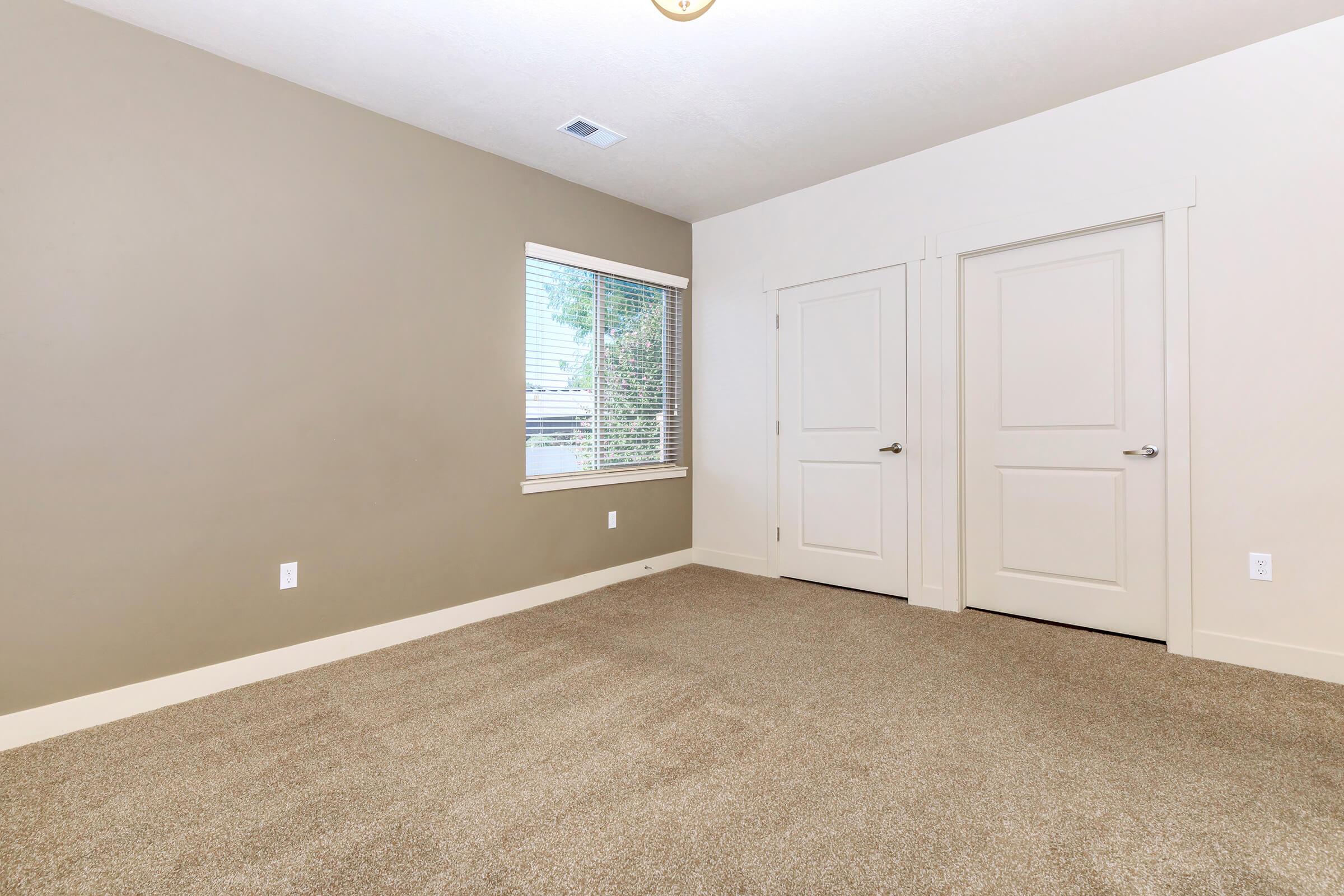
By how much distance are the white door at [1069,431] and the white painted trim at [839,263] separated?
1.16 feet

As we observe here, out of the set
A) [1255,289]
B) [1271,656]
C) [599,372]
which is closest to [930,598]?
[1271,656]

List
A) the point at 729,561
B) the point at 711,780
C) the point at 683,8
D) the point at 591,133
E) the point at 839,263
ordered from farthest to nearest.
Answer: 1. the point at 729,561
2. the point at 839,263
3. the point at 591,133
4. the point at 711,780
5. the point at 683,8

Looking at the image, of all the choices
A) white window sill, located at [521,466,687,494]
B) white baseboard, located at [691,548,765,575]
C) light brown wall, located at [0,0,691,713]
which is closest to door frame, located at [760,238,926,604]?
white baseboard, located at [691,548,765,575]

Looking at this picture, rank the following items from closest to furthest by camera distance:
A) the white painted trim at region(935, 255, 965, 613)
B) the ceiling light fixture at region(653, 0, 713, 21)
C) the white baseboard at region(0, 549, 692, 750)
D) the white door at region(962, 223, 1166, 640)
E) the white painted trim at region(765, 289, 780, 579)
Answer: the ceiling light fixture at region(653, 0, 713, 21), the white baseboard at region(0, 549, 692, 750), the white door at region(962, 223, 1166, 640), the white painted trim at region(935, 255, 965, 613), the white painted trim at region(765, 289, 780, 579)

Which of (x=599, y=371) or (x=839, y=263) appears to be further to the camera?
(x=599, y=371)

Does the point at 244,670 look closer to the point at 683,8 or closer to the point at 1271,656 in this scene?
the point at 683,8

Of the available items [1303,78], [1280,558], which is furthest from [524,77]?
[1280,558]

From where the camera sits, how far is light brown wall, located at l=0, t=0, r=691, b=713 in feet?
7.01

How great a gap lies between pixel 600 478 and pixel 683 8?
9.14 ft

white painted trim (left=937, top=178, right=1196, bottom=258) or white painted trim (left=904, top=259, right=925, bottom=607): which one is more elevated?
white painted trim (left=937, top=178, right=1196, bottom=258)

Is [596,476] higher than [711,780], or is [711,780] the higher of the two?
[596,476]

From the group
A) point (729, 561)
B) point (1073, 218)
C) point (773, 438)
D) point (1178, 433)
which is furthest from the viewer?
point (729, 561)

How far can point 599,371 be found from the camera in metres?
4.04

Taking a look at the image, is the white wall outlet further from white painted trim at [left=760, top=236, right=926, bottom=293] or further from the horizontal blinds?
the horizontal blinds
